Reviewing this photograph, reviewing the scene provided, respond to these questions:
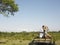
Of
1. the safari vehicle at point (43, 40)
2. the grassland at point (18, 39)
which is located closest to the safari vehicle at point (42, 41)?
the safari vehicle at point (43, 40)

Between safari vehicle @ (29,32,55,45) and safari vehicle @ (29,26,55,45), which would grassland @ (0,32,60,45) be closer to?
safari vehicle @ (29,26,55,45)

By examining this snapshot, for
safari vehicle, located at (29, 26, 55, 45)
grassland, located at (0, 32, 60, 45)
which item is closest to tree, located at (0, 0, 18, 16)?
grassland, located at (0, 32, 60, 45)

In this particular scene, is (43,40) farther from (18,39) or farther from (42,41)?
(18,39)

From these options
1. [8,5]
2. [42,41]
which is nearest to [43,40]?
[42,41]

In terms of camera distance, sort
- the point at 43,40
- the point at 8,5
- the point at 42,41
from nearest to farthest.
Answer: the point at 42,41
the point at 43,40
the point at 8,5

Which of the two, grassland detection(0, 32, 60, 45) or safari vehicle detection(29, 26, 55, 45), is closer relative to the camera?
safari vehicle detection(29, 26, 55, 45)

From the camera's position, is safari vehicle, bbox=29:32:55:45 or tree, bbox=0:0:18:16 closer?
safari vehicle, bbox=29:32:55:45

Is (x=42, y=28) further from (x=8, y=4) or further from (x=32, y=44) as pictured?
(x=8, y=4)

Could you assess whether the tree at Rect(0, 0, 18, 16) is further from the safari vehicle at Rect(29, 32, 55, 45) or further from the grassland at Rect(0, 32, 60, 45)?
the safari vehicle at Rect(29, 32, 55, 45)

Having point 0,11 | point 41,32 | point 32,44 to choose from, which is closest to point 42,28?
point 41,32

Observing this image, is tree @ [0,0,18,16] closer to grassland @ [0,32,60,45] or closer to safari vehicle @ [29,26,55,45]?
grassland @ [0,32,60,45]

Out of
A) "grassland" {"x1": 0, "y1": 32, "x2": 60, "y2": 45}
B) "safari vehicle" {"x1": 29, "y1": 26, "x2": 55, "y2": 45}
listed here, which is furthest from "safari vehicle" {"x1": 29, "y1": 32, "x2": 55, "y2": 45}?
"grassland" {"x1": 0, "y1": 32, "x2": 60, "y2": 45}

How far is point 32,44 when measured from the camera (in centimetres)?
1240

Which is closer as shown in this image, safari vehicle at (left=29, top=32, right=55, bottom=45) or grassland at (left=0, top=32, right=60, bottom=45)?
safari vehicle at (left=29, top=32, right=55, bottom=45)
